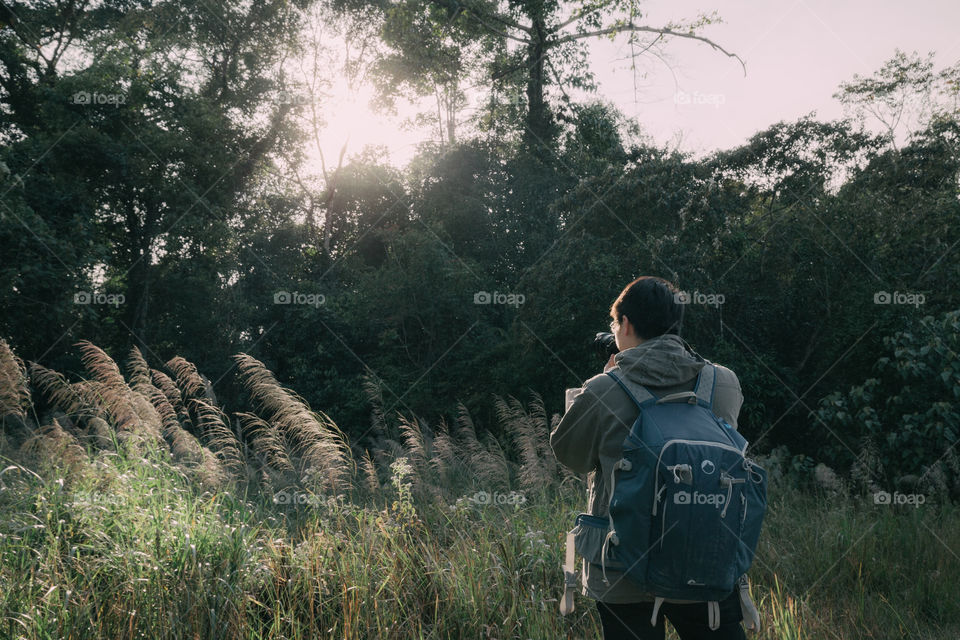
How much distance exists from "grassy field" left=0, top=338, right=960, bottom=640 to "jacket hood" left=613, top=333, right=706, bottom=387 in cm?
183

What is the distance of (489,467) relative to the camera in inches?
267

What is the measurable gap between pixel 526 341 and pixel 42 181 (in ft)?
34.1

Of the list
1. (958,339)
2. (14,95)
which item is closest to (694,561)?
(958,339)

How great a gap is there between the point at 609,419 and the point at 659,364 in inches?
9.9

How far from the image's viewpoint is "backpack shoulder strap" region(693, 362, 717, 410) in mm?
2191

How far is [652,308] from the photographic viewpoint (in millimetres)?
2303

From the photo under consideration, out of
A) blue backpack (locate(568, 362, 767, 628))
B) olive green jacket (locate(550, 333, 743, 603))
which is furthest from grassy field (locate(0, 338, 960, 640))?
blue backpack (locate(568, 362, 767, 628))

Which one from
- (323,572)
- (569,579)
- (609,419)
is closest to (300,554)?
(323,572)

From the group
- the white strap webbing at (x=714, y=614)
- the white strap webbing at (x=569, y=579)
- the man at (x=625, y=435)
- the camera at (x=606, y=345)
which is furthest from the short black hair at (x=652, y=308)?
the white strap webbing at (x=714, y=614)

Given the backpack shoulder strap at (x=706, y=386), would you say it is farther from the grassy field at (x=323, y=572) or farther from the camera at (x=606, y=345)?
the grassy field at (x=323, y=572)

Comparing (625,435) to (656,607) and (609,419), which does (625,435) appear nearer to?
(609,419)

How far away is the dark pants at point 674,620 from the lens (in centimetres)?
211

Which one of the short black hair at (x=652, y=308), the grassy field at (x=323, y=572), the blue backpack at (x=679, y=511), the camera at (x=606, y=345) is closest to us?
the blue backpack at (x=679, y=511)

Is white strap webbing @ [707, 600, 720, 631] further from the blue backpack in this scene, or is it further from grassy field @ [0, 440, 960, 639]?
grassy field @ [0, 440, 960, 639]
